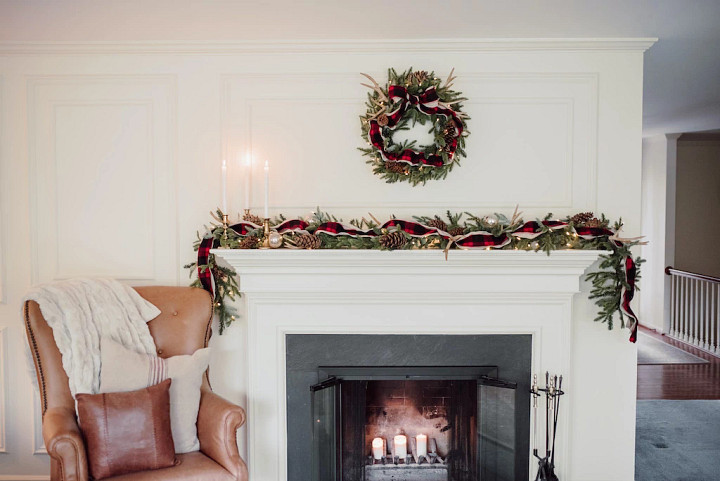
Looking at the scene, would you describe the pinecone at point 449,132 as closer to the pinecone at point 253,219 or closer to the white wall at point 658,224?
the pinecone at point 253,219

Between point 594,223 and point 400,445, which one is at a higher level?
point 594,223

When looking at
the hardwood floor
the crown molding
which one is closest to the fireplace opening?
the crown molding

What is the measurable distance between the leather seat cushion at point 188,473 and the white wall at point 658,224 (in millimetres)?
5983

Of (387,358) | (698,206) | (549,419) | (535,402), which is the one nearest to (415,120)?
(387,358)

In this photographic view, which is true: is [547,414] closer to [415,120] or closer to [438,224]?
[438,224]

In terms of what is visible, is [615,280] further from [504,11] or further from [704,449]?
[704,449]

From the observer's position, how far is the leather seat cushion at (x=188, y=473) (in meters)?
2.07

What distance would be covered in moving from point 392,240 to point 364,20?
1066 millimetres

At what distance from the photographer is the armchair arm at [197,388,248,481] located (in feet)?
7.11

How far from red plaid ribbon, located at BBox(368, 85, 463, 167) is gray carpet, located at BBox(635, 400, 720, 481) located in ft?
7.59

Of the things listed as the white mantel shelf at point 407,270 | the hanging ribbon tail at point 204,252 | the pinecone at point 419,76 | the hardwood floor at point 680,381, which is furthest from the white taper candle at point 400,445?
the hardwood floor at point 680,381

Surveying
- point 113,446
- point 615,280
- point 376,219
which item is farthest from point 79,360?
point 615,280

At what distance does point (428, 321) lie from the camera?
2.68 metres

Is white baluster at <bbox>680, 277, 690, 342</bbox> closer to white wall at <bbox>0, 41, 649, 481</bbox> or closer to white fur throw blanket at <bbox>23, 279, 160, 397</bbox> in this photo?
white wall at <bbox>0, 41, 649, 481</bbox>
